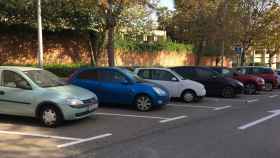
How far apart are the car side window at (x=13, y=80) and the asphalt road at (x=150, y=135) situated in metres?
0.97

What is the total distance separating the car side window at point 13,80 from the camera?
10451 mm

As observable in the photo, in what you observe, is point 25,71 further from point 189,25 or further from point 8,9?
point 189,25

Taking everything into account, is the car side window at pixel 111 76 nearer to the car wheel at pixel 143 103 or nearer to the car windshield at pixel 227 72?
the car wheel at pixel 143 103

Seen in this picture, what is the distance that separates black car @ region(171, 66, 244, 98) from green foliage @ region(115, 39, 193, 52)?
14210 millimetres

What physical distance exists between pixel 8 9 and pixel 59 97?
1367 cm

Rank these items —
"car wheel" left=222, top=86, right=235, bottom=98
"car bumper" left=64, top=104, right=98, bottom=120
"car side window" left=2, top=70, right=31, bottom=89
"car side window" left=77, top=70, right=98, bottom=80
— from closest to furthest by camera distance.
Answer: "car bumper" left=64, top=104, right=98, bottom=120
"car side window" left=2, top=70, right=31, bottom=89
"car side window" left=77, top=70, right=98, bottom=80
"car wheel" left=222, top=86, right=235, bottom=98

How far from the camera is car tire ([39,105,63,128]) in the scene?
395 inches

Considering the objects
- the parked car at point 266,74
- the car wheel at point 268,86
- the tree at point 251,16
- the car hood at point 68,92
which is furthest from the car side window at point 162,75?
the tree at point 251,16

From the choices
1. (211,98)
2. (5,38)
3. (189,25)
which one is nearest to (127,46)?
(189,25)

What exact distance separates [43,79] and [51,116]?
4.19 feet

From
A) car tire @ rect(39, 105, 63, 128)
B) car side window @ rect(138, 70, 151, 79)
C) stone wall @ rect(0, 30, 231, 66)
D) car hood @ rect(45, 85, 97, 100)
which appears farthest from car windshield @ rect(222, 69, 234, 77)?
stone wall @ rect(0, 30, 231, 66)

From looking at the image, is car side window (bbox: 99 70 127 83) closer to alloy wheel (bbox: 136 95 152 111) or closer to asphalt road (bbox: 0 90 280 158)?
alloy wheel (bbox: 136 95 152 111)

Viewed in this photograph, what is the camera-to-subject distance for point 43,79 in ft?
35.8

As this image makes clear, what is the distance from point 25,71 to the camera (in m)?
10.8
